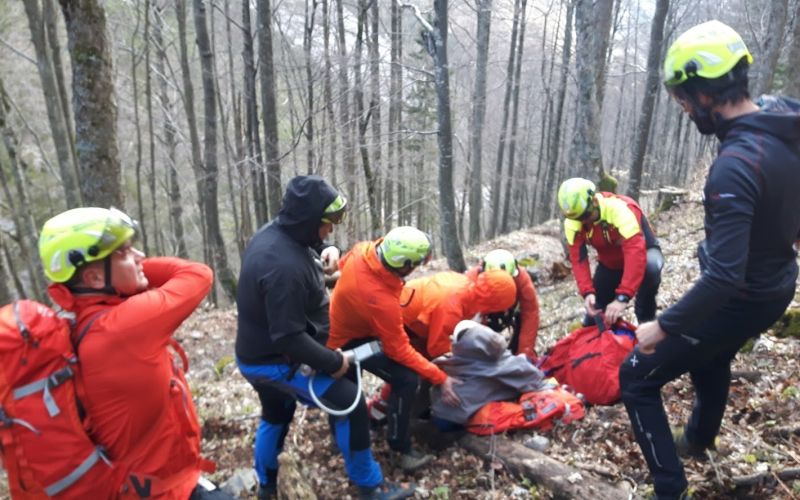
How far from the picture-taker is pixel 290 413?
388cm

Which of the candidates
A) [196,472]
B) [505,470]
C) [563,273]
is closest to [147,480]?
[196,472]

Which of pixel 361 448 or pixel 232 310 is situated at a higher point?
pixel 361 448

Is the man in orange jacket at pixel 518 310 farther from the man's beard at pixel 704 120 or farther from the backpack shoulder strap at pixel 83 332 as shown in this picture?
the backpack shoulder strap at pixel 83 332

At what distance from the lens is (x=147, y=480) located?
7.57 feet

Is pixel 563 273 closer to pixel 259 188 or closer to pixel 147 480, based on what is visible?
pixel 259 188

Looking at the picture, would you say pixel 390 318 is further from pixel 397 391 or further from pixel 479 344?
pixel 479 344

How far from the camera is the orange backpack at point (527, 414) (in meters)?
4.29

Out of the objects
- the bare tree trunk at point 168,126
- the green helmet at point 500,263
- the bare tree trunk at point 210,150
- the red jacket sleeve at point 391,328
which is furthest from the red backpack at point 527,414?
the bare tree trunk at point 168,126

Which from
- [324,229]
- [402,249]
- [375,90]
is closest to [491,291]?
[402,249]

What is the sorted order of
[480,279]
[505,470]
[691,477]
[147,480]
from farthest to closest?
[480,279], [505,470], [691,477], [147,480]

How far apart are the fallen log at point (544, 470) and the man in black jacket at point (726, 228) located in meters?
0.44

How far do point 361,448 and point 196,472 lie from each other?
4.29 ft

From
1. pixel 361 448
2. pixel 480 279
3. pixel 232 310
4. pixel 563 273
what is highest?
pixel 480 279

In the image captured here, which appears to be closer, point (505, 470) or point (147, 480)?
point (147, 480)
